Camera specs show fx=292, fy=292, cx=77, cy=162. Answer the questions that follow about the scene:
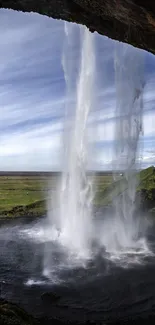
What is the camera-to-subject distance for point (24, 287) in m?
25.4

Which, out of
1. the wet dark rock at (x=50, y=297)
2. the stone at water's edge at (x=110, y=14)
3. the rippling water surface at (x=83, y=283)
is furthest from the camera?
the wet dark rock at (x=50, y=297)

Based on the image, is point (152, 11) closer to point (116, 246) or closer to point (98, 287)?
point (98, 287)

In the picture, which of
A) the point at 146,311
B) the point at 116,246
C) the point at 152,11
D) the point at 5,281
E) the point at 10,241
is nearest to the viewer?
the point at 152,11

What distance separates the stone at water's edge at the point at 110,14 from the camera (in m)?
12.7

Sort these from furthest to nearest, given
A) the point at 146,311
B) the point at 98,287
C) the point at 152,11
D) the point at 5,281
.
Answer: the point at 5,281 → the point at 98,287 → the point at 146,311 → the point at 152,11

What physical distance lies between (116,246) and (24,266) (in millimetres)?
11978

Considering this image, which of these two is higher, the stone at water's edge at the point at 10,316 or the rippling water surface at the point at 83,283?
the stone at water's edge at the point at 10,316

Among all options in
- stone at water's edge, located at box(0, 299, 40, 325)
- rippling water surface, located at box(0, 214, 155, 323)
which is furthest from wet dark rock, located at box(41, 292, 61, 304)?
stone at water's edge, located at box(0, 299, 40, 325)

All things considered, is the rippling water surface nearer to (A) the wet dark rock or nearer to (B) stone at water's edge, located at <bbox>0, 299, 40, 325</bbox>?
(A) the wet dark rock

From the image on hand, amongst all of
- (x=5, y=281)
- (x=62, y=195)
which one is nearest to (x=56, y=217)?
(x=62, y=195)

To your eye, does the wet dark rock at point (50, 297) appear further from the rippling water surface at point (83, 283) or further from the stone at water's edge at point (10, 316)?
the stone at water's edge at point (10, 316)

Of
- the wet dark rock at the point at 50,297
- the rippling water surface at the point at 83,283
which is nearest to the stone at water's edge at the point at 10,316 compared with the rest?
the rippling water surface at the point at 83,283

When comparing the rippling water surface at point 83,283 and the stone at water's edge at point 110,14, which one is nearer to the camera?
the stone at water's edge at point 110,14

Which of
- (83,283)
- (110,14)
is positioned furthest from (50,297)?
(110,14)
